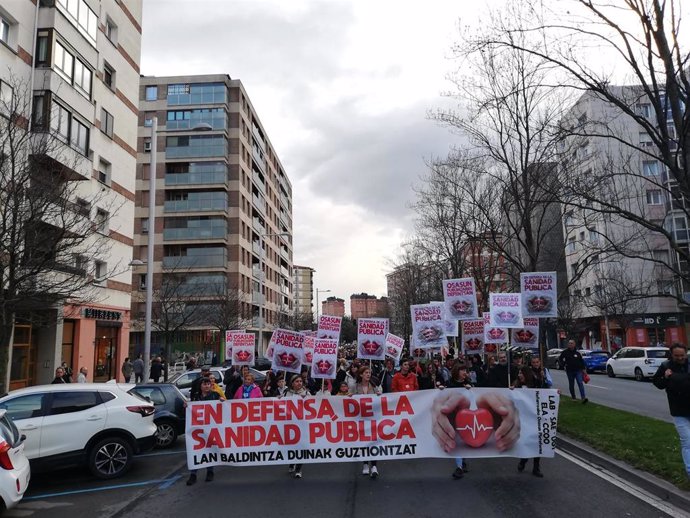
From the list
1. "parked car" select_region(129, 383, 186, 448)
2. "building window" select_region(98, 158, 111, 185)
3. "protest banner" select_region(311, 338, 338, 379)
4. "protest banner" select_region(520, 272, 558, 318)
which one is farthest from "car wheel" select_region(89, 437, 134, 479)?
"building window" select_region(98, 158, 111, 185)

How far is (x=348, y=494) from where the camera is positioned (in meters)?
7.28

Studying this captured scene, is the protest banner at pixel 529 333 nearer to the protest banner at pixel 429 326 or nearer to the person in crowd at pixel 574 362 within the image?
the person in crowd at pixel 574 362

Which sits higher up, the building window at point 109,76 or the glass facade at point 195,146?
the glass facade at point 195,146

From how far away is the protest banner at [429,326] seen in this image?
14188 millimetres

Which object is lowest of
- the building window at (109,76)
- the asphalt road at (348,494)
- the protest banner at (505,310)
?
the asphalt road at (348,494)

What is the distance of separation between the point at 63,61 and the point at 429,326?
1885 centimetres

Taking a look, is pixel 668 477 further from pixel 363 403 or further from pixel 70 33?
pixel 70 33

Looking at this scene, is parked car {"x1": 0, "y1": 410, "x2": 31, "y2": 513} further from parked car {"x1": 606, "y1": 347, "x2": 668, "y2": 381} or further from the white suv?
parked car {"x1": 606, "y1": 347, "x2": 668, "y2": 381}

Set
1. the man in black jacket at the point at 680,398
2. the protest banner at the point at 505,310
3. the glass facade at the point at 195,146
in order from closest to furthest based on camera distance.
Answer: the man in black jacket at the point at 680,398 → the protest banner at the point at 505,310 → the glass facade at the point at 195,146

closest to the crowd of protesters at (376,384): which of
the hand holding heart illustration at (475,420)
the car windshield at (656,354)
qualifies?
the hand holding heart illustration at (475,420)

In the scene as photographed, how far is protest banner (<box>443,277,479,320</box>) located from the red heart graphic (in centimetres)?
648

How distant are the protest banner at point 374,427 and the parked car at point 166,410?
3.45 metres

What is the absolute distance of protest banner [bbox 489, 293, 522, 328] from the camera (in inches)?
575

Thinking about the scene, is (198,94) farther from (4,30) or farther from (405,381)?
(405,381)
